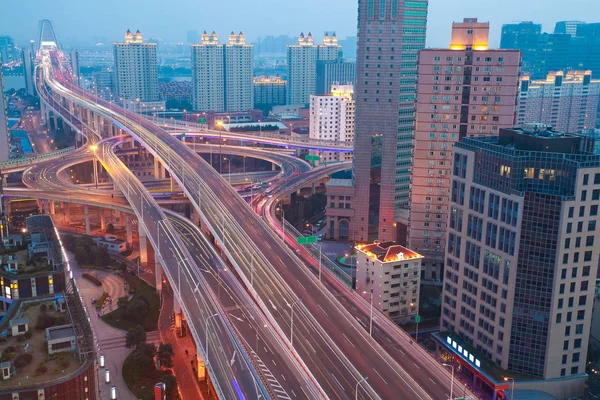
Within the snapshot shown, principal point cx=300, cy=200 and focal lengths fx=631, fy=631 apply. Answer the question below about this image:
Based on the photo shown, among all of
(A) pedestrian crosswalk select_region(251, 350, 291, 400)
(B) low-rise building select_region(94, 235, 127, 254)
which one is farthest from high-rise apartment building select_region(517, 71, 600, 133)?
(A) pedestrian crosswalk select_region(251, 350, 291, 400)

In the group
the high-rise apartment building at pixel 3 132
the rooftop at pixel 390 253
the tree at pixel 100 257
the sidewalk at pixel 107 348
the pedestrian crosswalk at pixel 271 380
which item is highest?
the high-rise apartment building at pixel 3 132

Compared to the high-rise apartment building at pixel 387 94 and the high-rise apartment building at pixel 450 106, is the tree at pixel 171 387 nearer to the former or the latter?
the high-rise apartment building at pixel 450 106

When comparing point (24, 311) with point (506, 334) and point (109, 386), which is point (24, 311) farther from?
point (506, 334)

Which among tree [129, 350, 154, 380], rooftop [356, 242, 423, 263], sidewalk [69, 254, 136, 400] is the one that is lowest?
sidewalk [69, 254, 136, 400]

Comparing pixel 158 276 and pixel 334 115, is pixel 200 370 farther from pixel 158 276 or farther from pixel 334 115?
pixel 334 115

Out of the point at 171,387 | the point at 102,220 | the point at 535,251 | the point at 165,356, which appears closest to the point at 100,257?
the point at 102,220

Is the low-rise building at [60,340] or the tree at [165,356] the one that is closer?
the low-rise building at [60,340]

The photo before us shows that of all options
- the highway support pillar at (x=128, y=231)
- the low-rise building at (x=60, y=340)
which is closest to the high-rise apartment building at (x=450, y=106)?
the highway support pillar at (x=128, y=231)

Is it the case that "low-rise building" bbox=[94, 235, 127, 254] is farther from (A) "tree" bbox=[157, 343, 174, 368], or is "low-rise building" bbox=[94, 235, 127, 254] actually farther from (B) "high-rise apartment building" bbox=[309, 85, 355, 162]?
(B) "high-rise apartment building" bbox=[309, 85, 355, 162]
